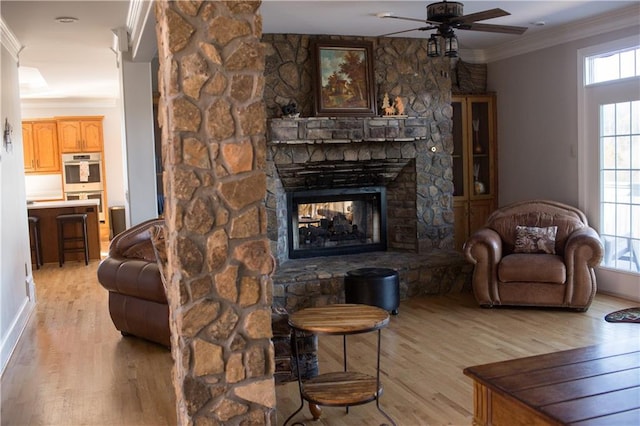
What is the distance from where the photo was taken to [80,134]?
12039mm

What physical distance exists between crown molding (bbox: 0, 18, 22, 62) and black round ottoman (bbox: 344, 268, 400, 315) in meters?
3.73

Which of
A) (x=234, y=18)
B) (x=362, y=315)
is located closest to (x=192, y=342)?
(x=362, y=315)

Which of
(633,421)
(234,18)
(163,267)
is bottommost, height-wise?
(633,421)

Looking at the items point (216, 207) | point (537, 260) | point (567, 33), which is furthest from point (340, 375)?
point (567, 33)

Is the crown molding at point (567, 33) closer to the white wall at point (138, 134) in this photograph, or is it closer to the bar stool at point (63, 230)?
the white wall at point (138, 134)

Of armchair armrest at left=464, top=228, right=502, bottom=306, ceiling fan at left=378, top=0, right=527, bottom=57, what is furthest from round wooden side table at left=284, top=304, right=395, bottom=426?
armchair armrest at left=464, top=228, right=502, bottom=306

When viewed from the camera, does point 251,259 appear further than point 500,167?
No

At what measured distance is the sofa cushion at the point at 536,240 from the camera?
612cm

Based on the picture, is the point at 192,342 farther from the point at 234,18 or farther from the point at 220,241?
the point at 234,18

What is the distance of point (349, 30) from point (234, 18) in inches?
151

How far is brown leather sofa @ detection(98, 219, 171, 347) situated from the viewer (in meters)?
4.93

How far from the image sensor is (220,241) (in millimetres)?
2828

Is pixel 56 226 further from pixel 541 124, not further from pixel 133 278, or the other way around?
pixel 541 124

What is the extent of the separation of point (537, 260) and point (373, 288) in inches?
62.2
